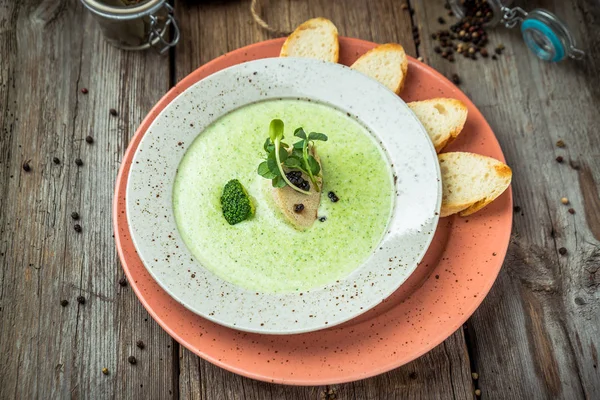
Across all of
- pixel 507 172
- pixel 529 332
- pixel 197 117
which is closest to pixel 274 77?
pixel 197 117

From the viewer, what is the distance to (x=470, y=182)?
2.51 meters

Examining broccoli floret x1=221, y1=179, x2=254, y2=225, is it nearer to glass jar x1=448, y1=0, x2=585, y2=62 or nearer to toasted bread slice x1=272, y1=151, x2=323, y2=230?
toasted bread slice x1=272, y1=151, x2=323, y2=230

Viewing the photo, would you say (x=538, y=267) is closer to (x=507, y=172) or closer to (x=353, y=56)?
(x=507, y=172)

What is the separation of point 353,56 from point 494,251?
1.14 meters

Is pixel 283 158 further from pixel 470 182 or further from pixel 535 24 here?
pixel 535 24

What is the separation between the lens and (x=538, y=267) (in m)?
2.80

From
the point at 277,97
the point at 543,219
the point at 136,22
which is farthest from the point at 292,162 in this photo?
the point at 543,219

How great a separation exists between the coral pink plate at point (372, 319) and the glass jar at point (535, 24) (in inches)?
32.2

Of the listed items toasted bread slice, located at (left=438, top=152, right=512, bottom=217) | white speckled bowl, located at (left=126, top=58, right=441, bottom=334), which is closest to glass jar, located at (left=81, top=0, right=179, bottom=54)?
white speckled bowl, located at (left=126, top=58, right=441, bottom=334)

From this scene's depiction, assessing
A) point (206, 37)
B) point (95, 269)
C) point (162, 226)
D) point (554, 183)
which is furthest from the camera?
point (206, 37)

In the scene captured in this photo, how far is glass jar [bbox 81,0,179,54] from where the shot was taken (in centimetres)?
279

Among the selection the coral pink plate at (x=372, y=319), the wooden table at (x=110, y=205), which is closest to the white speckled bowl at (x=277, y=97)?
the coral pink plate at (x=372, y=319)

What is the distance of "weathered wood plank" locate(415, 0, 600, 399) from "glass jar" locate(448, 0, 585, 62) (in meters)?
0.06

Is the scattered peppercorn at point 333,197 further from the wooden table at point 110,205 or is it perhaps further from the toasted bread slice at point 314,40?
the wooden table at point 110,205
